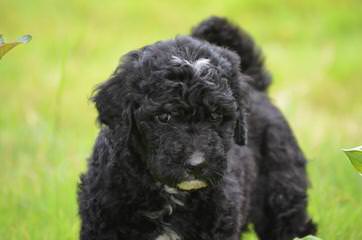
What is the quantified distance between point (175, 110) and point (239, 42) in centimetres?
236

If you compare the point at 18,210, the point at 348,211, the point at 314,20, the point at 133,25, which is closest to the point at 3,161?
the point at 18,210

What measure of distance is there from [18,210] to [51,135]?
149 cm

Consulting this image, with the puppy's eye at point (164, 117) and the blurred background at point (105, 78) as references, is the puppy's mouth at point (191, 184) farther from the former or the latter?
the blurred background at point (105, 78)

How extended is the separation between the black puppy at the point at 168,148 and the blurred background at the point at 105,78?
1.08m

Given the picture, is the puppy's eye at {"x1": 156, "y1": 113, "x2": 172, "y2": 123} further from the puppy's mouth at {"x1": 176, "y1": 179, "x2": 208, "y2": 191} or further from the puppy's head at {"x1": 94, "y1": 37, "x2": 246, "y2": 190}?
the puppy's mouth at {"x1": 176, "y1": 179, "x2": 208, "y2": 191}

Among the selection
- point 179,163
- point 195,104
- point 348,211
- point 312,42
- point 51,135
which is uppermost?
point 312,42

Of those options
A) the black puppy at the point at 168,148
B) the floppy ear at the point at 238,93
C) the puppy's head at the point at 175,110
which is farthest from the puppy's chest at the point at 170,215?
the floppy ear at the point at 238,93

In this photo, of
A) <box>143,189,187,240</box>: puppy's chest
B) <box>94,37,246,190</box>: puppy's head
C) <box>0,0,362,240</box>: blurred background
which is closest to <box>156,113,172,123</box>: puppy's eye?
<box>94,37,246,190</box>: puppy's head

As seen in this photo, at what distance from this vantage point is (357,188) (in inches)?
307

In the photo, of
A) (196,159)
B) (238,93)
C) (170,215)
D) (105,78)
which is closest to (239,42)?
(238,93)

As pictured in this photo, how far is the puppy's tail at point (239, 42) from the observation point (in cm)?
674

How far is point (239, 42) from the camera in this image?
6969 mm

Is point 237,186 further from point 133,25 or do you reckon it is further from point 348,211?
point 133,25

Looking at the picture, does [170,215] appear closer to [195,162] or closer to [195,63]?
[195,162]
